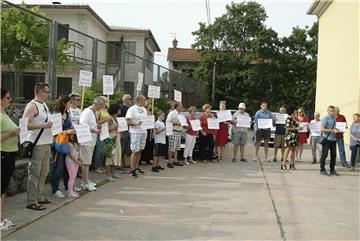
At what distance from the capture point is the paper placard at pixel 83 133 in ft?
25.9

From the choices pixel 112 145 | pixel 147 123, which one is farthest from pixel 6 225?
pixel 147 123

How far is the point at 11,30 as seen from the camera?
12.9 metres

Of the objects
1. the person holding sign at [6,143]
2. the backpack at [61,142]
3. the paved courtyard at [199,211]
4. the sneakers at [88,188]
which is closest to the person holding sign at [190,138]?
the paved courtyard at [199,211]

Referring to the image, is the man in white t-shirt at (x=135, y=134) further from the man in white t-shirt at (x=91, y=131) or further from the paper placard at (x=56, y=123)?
the paper placard at (x=56, y=123)

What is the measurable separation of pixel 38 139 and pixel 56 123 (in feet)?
1.28

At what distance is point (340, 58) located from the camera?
1856 cm

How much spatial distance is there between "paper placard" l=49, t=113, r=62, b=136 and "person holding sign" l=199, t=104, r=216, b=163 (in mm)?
7265

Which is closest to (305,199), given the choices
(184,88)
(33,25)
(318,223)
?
(318,223)

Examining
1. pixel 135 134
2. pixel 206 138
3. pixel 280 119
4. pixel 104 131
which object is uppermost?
pixel 280 119

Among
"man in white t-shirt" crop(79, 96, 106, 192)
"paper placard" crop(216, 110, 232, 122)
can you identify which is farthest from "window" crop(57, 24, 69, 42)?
"paper placard" crop(216, 110, 232, 122)

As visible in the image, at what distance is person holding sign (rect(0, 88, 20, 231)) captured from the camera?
18.9 ft

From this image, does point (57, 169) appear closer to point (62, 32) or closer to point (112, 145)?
point (112, 145)

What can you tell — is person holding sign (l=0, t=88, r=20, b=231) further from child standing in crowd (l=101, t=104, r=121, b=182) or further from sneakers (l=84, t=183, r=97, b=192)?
child standing in crowd (l=101, t=104, r=121, b=182)

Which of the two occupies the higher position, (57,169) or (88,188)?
(57,169)
